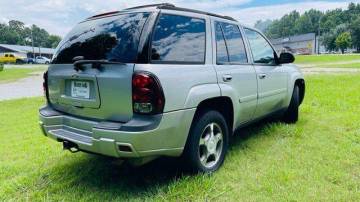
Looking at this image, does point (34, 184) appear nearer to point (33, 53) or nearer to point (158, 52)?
point (158, 52)

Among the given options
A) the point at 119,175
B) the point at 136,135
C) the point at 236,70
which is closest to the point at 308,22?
the point at 236,70

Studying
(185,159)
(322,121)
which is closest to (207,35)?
(185,159)

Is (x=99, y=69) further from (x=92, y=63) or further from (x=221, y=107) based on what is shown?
(x=221, y=107)

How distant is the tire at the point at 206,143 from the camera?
3.17 meters

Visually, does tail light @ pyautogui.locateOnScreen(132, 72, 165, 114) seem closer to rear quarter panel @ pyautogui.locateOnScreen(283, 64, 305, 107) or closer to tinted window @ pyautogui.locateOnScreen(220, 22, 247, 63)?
tinted window @ pyautogui.locateOnScreen(220, 22, 247, 63)

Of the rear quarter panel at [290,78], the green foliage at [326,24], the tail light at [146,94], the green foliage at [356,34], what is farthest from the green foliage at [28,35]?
the tail light at [146,94]

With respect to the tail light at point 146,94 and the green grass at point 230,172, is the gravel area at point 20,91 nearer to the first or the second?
the green grass at point 230,172

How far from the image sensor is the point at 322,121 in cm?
553

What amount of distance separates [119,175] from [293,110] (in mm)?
3264

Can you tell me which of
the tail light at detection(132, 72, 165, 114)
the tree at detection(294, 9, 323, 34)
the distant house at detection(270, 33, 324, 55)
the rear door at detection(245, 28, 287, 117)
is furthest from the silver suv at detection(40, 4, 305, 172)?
the tree at detection(294, 9, 323, 34)

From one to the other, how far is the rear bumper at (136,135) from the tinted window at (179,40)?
0.53 m

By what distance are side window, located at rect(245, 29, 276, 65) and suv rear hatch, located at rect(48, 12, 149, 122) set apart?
1958 millimetres

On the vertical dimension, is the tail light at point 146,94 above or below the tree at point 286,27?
below

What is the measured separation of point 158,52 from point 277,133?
9.37 feet
